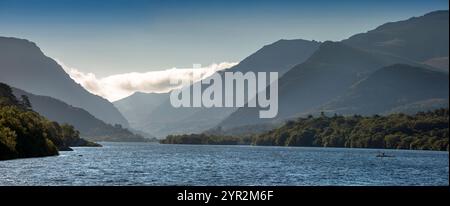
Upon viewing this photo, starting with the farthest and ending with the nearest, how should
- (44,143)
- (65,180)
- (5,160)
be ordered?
(44,143), (5,160), (65,180)
